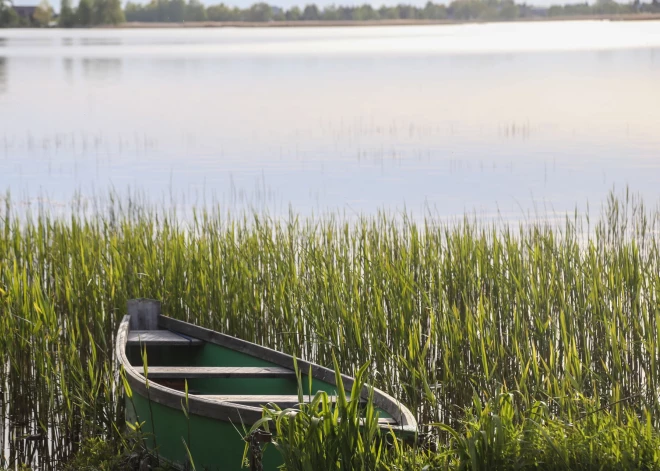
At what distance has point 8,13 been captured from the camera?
2992 inches

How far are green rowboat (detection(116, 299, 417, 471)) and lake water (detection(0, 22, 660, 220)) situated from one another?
324 cm

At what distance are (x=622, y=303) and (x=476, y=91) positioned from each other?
1657 inches

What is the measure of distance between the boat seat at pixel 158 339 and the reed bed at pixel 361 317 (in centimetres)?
28

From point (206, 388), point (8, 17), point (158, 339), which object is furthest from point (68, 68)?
point (206, 388)

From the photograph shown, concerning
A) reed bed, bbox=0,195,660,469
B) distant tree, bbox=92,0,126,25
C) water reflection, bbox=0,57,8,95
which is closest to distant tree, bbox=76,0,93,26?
distant tree, bbox=92,0,126,25

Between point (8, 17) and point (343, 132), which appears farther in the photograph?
point (8, 17)

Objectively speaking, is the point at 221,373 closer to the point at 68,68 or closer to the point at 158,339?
the point at 158,339

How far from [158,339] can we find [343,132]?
27.6m

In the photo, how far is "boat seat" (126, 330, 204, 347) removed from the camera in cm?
634

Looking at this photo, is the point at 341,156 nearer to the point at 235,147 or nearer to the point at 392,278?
the point at 235,147

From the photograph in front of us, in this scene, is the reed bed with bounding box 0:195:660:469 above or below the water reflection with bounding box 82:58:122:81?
above

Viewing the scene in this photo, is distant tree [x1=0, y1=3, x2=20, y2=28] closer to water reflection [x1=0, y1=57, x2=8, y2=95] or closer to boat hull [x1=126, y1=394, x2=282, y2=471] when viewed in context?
water reflection [x1=0, y1=57, x2=8, y2=95]

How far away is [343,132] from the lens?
3359 centimetres

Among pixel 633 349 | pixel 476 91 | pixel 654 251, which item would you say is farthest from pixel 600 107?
pixel 633 349
